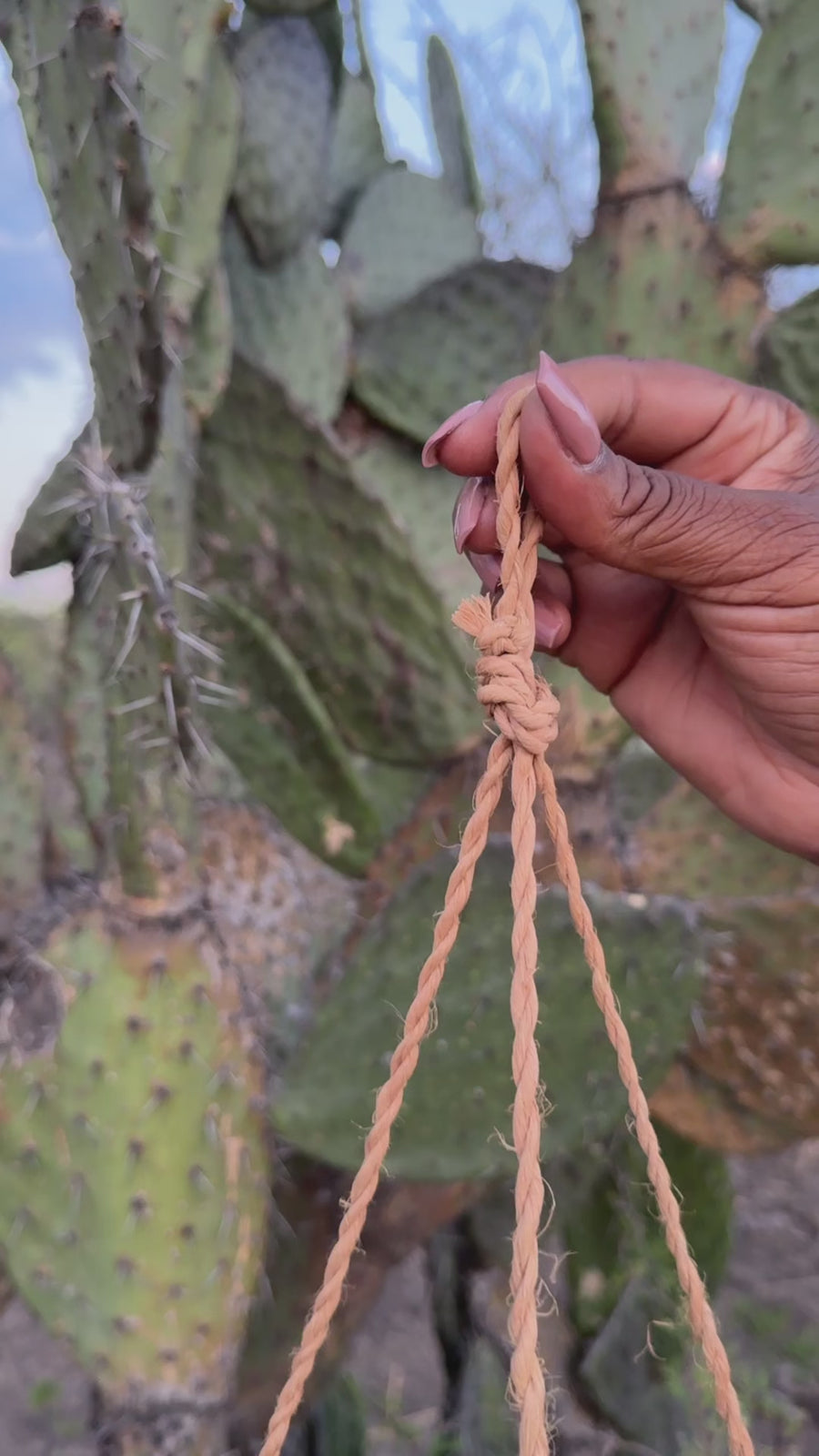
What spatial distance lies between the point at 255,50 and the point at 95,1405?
1.48 metres

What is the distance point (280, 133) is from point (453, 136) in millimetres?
836

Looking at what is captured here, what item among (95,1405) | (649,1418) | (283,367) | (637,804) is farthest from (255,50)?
(649,1418)

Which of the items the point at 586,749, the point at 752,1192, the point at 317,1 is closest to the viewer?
the point at 586,749

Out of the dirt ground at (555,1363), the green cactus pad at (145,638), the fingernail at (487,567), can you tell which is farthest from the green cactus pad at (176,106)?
the dirt ground at (555,1363)

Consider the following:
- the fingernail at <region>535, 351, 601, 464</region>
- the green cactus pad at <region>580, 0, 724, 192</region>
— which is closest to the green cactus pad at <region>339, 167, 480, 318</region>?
the green cactus pad at <region>580, 0, 724, 192</region>

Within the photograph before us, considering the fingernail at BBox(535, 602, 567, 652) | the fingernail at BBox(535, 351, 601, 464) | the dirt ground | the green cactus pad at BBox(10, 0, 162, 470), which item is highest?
the green cactus pad at BBox(10, 0, 162, 470)

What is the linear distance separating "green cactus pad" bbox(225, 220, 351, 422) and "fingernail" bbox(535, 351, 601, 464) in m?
0.92

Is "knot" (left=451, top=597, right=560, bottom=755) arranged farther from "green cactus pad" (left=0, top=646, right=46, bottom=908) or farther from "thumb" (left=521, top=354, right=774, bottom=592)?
"green cactus pad" (left=0, top=646, right=46, bottom=908)

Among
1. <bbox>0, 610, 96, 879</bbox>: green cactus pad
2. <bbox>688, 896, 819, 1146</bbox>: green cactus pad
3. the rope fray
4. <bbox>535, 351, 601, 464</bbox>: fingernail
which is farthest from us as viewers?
<bbox>0, 610, 96, 879</bbox>: green cactus pad

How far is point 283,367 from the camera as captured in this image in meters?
1.34

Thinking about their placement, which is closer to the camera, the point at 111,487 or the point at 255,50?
the point at 111,487

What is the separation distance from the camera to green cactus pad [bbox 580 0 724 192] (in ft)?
3.25

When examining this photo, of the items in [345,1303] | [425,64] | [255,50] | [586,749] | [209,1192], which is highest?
[425,64]

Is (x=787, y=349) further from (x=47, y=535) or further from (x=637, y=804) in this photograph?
(x=47, y=535)
